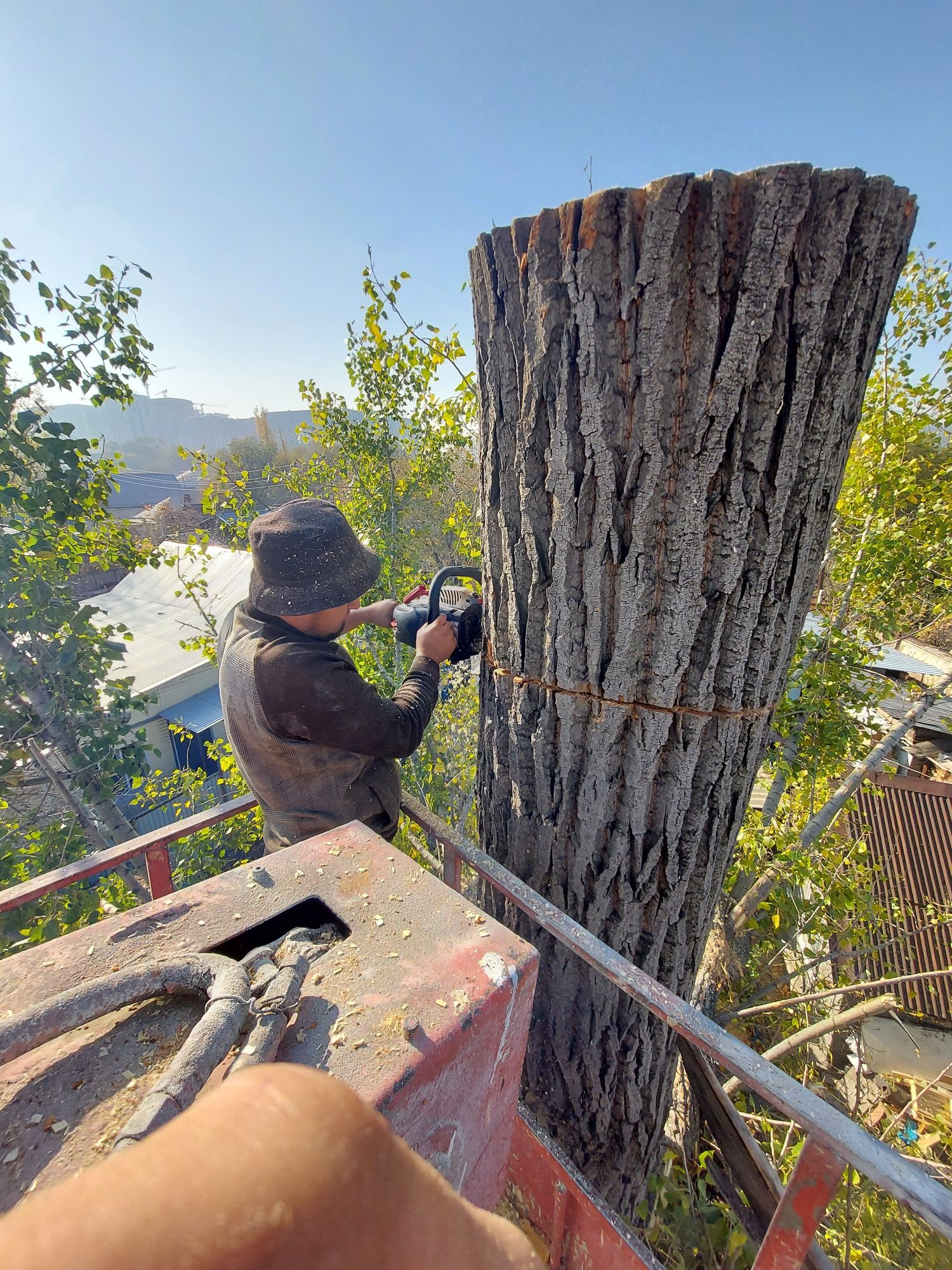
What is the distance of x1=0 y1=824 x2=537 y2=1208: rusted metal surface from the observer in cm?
88

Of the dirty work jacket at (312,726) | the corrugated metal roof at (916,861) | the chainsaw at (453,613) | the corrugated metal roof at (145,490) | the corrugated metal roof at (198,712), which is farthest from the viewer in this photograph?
the corrugated metal roof at (145,490)

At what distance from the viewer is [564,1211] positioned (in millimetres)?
1397

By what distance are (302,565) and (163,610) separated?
46.6 ft

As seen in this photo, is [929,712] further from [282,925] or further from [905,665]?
[282,925]

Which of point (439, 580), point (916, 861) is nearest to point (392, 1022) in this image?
point (439, 580)

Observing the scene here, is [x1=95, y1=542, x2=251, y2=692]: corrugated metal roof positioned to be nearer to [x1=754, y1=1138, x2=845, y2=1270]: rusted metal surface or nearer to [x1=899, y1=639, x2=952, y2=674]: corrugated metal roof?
[x1=754, y1=1138, x2=845, y2=1270]: rusted metal surface

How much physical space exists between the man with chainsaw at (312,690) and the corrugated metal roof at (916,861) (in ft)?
38.2

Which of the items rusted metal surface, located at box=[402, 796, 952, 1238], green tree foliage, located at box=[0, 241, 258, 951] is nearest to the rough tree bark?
rusted metal surface, located at box=[402, 796, 952, 1238]

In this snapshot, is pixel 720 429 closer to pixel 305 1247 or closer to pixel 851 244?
pixel 851 244

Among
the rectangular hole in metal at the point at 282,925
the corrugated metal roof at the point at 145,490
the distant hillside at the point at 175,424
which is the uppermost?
the distant hillside at the point at 175,424

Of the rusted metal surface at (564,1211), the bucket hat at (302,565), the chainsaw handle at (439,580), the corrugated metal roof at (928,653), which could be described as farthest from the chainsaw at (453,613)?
the corrugated metal roof at (928,653)

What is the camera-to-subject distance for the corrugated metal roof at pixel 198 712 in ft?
36.8

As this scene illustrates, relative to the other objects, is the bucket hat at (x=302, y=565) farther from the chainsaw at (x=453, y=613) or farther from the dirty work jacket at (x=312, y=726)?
the chainsaw at (x=453, y=613)

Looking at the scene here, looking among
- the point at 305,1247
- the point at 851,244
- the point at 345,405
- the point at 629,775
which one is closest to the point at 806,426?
the point at 851,244
